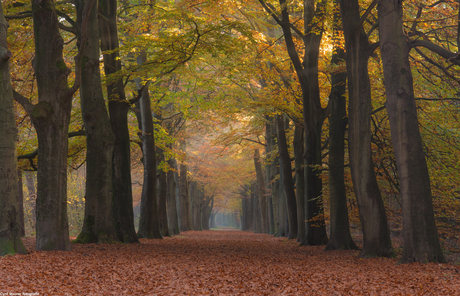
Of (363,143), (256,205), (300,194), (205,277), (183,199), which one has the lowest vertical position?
(256,205)

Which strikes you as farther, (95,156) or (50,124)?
(95,156)

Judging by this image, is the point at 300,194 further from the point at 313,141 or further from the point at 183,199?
the point at 183,199

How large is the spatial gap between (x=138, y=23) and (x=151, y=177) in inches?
234

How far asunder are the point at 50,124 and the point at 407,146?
718cm

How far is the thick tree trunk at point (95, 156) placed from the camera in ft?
32.1

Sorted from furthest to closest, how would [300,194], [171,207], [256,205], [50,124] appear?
[256,205], [171,207], [300,194], [50,124]

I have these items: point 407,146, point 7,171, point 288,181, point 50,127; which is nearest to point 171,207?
point 288,181

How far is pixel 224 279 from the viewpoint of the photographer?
17.8 feet

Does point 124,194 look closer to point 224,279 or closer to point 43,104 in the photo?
point 43,104

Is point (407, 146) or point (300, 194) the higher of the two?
point (407, 146)

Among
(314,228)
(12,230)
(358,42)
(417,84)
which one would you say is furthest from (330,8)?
(12,230)

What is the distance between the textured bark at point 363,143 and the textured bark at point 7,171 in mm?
7080

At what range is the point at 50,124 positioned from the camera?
7.36 m

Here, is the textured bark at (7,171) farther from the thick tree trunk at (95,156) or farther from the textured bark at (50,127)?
the thick tree trunk at (95,156)
